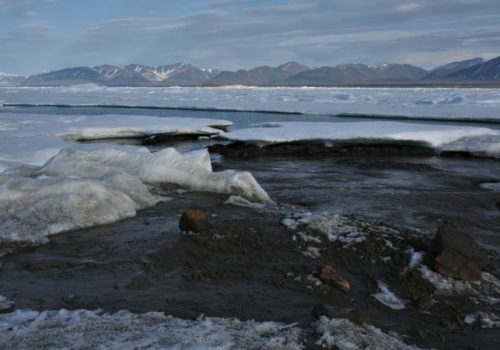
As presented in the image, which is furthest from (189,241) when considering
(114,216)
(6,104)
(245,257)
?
(6,104)

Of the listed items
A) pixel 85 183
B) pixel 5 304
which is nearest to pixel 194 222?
pixel 85 183

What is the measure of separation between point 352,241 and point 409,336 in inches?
72.5

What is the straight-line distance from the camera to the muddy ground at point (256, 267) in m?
4.07

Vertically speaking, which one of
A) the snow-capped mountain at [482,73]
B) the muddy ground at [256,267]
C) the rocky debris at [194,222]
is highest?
the snow-capped mountain at [482,73]

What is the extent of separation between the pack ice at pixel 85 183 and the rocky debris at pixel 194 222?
1.05 metres

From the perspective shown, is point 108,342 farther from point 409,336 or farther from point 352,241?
point 352,241

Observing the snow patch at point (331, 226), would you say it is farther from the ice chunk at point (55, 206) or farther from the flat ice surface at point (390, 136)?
the flat ice surface at point (390, 136)

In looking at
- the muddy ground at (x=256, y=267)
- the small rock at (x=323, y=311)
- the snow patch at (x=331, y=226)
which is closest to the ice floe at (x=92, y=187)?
the muddy ground at (x=256, y=267)

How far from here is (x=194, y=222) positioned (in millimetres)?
5797

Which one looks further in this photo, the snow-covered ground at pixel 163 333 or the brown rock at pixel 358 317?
the brown rock at pixel 358 317

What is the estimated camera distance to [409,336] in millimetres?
3746

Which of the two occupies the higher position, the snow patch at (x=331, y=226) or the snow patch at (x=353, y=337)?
the snow patch at (x=331, y=226)

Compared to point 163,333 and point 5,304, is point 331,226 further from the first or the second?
point 5,304

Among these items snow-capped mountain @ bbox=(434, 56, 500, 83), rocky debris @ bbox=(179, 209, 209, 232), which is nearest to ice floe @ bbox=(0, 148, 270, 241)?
rocky debris @ bbox=(179, 209, 209, 232)
